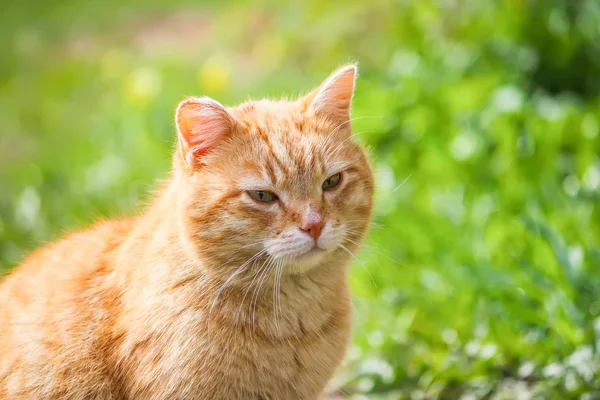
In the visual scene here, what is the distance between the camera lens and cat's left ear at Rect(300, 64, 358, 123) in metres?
2.48

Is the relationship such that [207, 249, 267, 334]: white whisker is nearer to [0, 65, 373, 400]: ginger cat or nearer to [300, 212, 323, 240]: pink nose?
[0, 65, 373, 400]: ginger cat

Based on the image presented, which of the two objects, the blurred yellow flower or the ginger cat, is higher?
→ the ginger cat

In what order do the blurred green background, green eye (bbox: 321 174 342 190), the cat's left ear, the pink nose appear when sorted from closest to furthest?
the pink nose, green eye (bbox: 321 174 342 190), the cat's left ear, the blurred green background

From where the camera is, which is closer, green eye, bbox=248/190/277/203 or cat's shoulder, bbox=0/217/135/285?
green eye, bbox=248/190/277/203

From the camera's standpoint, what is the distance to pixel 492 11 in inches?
203

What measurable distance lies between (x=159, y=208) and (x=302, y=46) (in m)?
3.69

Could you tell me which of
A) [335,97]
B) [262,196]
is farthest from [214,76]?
[262,196]

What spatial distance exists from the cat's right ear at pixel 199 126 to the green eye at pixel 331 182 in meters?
0.33

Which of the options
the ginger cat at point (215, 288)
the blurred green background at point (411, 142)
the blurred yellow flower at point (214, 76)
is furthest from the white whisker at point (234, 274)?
the blurred yellow flower at point (214, 76)

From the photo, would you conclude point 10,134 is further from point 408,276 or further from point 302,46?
point 408,276

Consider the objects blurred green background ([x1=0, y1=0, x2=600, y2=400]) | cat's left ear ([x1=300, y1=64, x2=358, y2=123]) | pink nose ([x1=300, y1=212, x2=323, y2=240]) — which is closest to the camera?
pink nose ([x1=300, y1=212, x2=323, y2=240])

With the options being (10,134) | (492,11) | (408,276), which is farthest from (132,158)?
(492,11)

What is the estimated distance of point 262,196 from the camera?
2277 mm

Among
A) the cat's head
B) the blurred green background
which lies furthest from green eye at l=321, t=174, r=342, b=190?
the blurred green background
